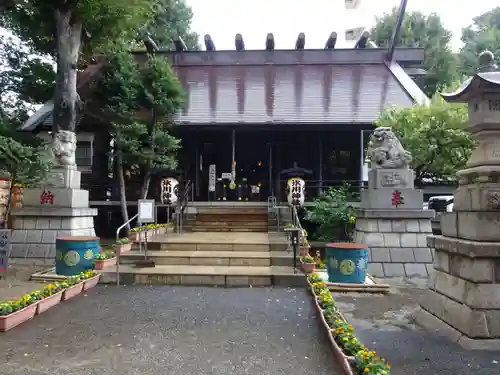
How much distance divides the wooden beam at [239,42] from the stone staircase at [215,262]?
14.2 meters

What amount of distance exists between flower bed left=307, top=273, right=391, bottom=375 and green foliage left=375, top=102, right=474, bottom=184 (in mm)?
7586

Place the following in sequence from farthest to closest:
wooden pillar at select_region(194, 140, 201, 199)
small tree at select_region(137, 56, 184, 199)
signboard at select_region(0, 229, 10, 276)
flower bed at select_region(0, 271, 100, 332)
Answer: wooden pillar at select_region(194, 140, 201, 199), small tree at select_region(137, 56, 184, 199), signboard at select_region(0, 229, 10, 276), flower bed at select_region(0, 271, 100, 332)

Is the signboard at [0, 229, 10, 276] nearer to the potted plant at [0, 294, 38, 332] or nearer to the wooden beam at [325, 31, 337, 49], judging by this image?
the potted plant at [0, 294, 38, 332]

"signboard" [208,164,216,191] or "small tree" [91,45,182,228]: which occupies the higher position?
"small tree" [91,45,182,228]

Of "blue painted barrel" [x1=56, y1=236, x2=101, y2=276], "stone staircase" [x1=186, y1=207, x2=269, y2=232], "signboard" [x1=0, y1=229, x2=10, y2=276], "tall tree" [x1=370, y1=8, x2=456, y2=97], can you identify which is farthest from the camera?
"tall tree" [x1=370, y1=8, x2=456, y2=97]

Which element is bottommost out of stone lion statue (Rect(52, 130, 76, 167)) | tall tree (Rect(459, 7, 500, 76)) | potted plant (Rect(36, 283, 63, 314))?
potted plant (Rect(36, 283, 63, 314))

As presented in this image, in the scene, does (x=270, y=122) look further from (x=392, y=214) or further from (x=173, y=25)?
(x=173, y=25)

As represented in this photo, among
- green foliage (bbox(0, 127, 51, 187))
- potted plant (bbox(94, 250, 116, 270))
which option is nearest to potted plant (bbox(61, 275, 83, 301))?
potted plant (bbox(94, 250, 116, 270))

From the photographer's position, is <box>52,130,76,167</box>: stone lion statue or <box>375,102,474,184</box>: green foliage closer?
<box>52,130,76,167</box>: stone lion statue

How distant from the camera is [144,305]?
6555 mm

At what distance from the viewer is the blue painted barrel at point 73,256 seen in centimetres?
864

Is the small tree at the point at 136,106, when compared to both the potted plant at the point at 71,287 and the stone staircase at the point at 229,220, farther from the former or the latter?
the potted plant at the point at 71,287

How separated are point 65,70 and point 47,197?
3949 mm

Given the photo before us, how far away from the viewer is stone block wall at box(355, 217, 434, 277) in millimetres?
9641
